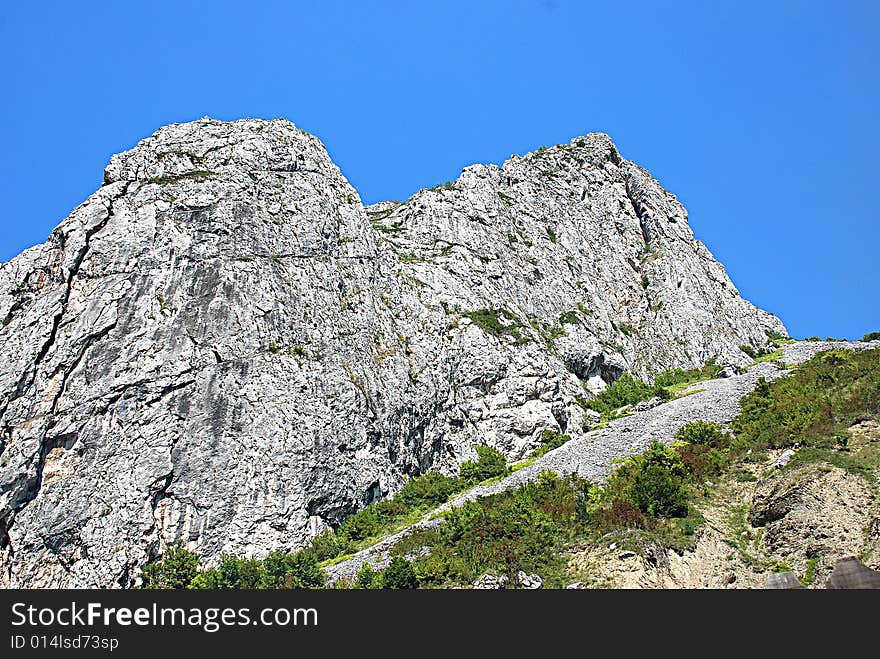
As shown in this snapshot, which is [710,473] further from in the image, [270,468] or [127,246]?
[127,246]

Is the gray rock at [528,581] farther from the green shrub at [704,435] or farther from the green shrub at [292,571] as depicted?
the green shrub at [704,435]

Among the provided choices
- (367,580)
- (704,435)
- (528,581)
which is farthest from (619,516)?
(367,580)

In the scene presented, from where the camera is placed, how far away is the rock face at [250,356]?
49406 millimetres

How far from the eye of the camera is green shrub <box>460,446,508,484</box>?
58219 millimetres

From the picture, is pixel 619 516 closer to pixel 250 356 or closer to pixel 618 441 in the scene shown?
pixel 618 441

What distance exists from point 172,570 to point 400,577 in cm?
1976

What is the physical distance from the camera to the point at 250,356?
5769 centimetres

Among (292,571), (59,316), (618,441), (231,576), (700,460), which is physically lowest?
(292,571)

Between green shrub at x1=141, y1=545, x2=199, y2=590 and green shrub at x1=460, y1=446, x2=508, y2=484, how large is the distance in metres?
22.0

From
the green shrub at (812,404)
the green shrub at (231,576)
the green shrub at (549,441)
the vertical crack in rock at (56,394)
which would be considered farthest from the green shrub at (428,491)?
the vertical crack in rock at (56,394)

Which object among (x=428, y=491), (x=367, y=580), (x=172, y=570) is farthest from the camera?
(x=428, y=491)

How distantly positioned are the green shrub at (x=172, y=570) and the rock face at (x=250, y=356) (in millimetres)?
1167

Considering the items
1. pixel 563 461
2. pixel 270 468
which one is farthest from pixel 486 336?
pixel 270 468

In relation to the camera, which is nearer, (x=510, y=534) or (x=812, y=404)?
(x=510, y=534)
